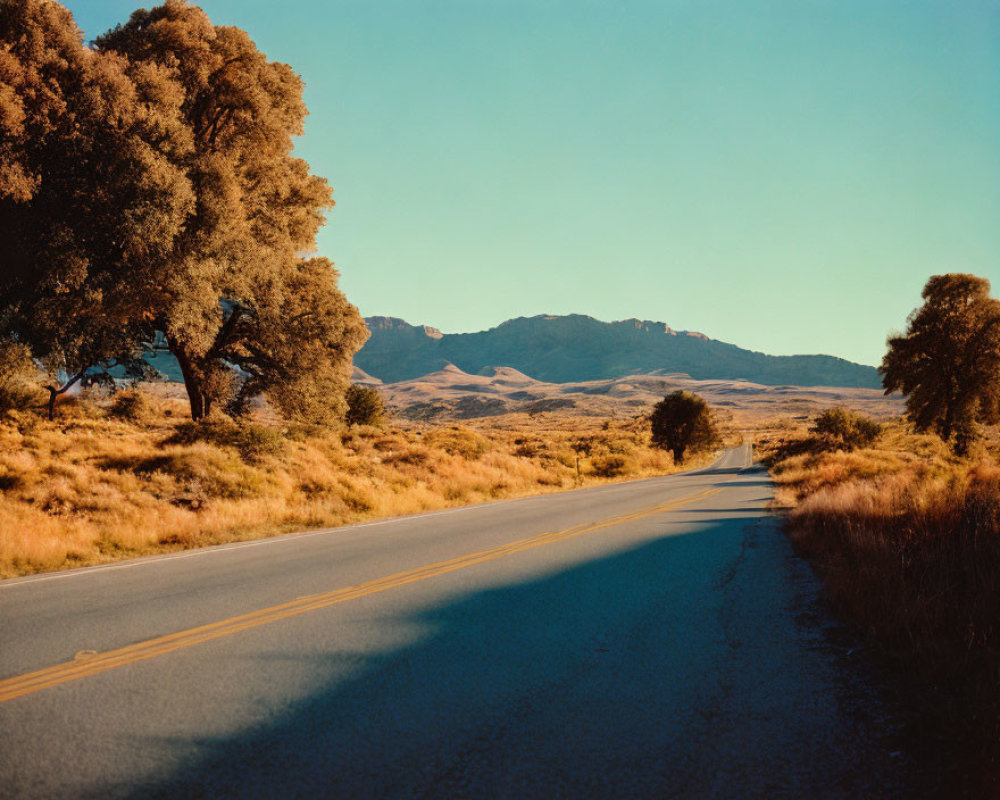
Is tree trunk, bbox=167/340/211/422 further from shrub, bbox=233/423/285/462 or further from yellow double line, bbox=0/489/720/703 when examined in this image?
yellow double line, bbox=0/489/720/703

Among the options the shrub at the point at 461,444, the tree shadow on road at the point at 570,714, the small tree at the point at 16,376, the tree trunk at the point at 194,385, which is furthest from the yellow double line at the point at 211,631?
the shrub at the point at 461,444

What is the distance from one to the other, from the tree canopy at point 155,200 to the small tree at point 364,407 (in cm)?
2220

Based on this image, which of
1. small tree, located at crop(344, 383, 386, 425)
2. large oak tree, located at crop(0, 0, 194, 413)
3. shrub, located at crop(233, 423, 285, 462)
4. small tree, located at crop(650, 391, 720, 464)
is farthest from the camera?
small tree, located at crop(650, 391, 720, 464)

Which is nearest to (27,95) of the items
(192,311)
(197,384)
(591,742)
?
(192,311)

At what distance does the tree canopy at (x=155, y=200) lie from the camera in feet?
48.0

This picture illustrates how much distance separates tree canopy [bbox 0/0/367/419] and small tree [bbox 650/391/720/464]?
36.8m

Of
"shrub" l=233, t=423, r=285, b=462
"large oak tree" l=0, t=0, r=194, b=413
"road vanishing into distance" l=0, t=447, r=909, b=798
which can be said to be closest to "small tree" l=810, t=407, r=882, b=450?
"shrub" l=233, t=423, r=285, b=462

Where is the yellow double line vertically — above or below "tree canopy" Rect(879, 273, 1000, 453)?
below

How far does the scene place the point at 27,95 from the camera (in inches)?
564

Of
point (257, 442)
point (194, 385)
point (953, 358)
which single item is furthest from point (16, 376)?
point (953, 358)

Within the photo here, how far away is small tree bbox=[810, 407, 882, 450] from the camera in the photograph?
4253 centimetres

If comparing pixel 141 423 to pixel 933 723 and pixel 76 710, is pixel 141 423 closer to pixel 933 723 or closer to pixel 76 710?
pixel 76 710

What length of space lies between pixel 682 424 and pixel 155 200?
45.1 meters

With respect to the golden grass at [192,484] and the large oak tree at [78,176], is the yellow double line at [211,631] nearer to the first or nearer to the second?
the golden grass at [192,484]
